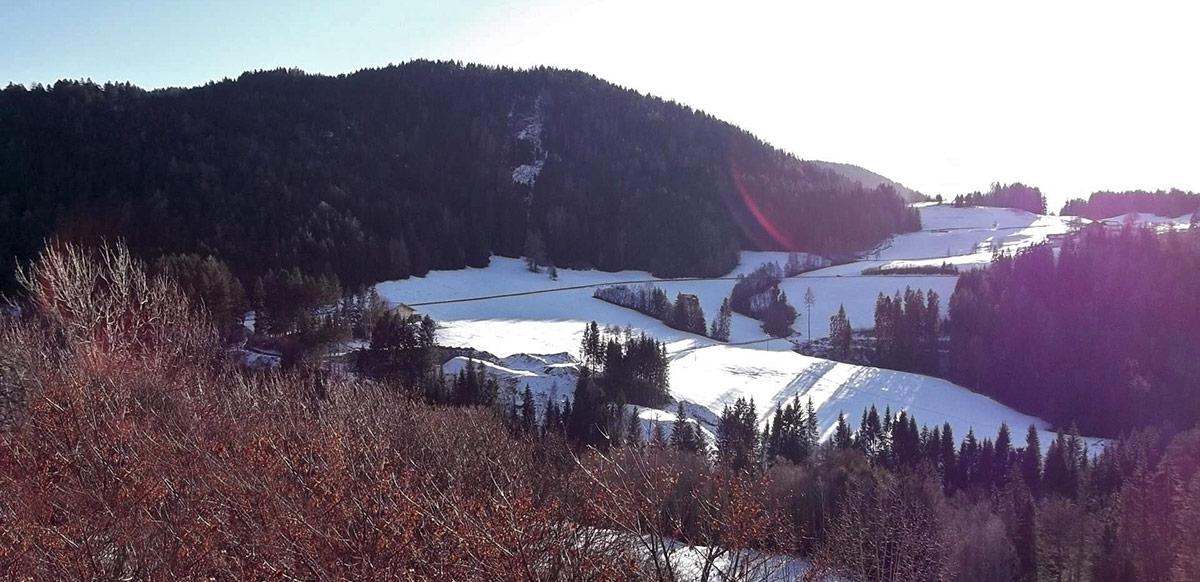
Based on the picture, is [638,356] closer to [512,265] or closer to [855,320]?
[855,320]

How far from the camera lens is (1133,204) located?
172875 millimetres

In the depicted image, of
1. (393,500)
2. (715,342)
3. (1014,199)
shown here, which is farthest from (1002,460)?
(1014,199)

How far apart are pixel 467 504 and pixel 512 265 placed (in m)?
112

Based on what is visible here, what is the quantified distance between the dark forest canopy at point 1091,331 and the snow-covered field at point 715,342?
5.47 metres

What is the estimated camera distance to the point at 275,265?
8181cm

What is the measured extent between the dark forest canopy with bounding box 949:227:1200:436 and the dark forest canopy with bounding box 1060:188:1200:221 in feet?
296

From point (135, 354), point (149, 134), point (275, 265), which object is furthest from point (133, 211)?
point (135, 354)

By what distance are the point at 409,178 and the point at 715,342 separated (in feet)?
237

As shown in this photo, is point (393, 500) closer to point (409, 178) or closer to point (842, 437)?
point (842, 437)

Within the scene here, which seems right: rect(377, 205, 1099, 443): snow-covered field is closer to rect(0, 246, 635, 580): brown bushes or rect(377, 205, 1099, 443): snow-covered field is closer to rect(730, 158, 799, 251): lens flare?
rect(730, 158, 799, 251): lens flare

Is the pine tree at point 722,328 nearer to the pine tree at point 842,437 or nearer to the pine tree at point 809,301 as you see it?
the pine tree at point 809,301

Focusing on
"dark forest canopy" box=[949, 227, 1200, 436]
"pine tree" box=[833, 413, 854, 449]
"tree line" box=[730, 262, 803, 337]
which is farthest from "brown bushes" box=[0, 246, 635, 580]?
"tree line" box=[730, 262, 803, 337]

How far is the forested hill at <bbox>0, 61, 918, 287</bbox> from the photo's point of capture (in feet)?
278

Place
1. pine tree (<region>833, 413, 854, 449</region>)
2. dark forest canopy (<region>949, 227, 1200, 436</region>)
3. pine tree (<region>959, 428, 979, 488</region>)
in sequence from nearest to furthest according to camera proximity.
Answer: pine tree (<region>959, 428, 979, 488</region>), pine tree (<region>833, 413, 854, 449</region>), dark forest canopy (<region>949, 227, 1200, 436</region>)
